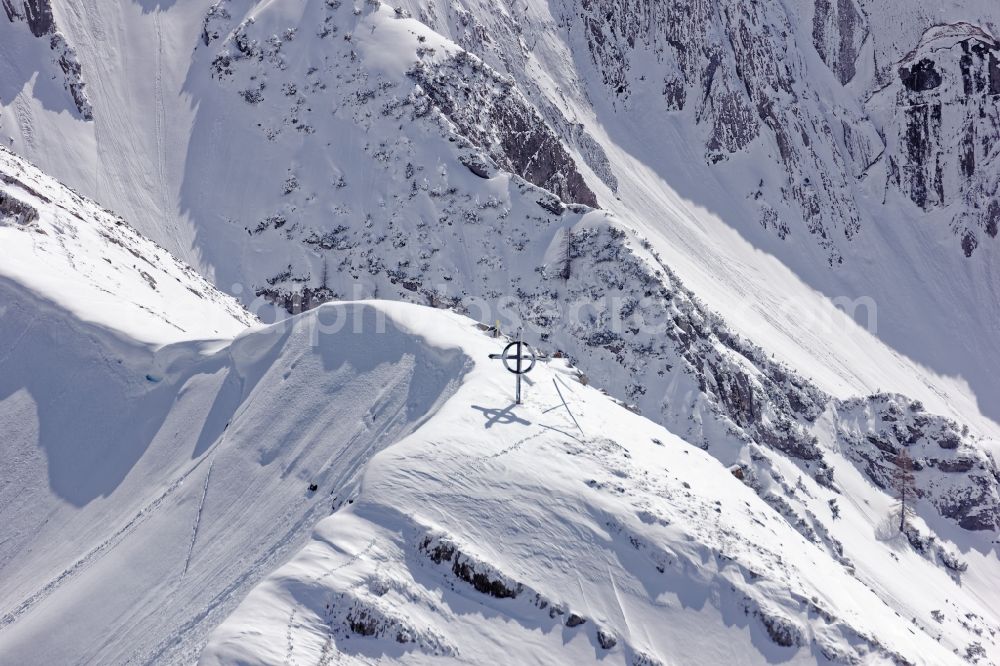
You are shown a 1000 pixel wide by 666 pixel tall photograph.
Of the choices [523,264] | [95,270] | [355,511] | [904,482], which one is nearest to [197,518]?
[355,511]

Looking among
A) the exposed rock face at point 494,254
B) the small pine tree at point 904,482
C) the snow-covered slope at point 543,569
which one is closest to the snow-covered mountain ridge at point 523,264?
the snow-covered slope at point 543,569

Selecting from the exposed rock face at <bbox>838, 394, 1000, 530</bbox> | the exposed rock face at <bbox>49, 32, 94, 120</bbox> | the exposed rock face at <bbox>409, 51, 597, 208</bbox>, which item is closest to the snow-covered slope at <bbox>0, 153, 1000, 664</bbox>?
the exposed rock face at <bbox>49, 32, 94, 120</bbox>

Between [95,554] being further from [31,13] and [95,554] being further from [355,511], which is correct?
[31,13]

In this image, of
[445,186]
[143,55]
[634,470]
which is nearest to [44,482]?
[634,470]

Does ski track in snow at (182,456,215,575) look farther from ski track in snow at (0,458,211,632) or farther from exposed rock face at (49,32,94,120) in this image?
exposed rock face at (49,32,94,120)

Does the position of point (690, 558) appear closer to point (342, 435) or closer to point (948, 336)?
point (342, 435)
